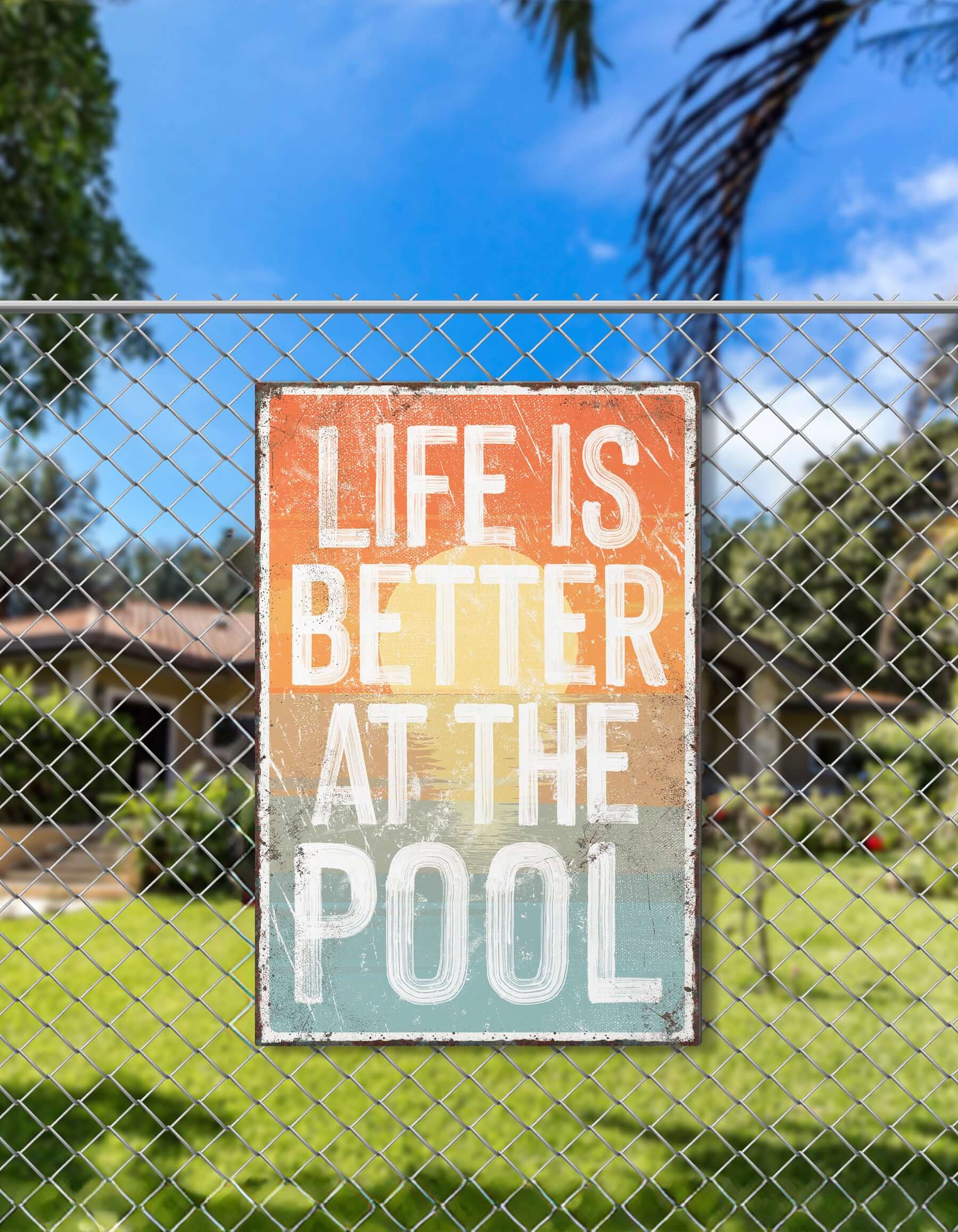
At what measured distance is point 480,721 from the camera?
2.04 metres

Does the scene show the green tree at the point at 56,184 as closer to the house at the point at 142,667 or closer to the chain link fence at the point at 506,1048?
the chain link fence at the point at 506,1048

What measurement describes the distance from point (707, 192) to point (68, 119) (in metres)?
7.89

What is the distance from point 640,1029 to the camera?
6.69ft

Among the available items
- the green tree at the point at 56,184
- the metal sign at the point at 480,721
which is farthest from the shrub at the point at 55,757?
the metal sign at the point at 480,721

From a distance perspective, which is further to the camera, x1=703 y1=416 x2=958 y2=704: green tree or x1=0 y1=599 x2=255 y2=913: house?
x1=0 y1=599 x2=255 y2=913: house

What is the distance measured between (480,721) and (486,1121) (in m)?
2.64

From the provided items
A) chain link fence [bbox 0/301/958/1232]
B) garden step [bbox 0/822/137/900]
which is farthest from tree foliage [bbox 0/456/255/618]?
garden step [bbox 0/822/137/900]

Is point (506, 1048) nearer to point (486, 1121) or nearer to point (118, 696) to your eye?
point (486, 1121)

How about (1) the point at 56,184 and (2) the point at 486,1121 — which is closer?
(2) the point at 486,1121

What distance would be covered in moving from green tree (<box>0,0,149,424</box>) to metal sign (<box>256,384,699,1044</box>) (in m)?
8.84

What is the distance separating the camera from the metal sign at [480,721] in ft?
6.66

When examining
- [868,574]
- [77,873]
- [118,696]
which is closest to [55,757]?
[77,873]

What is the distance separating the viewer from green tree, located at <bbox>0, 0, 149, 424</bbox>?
987cm

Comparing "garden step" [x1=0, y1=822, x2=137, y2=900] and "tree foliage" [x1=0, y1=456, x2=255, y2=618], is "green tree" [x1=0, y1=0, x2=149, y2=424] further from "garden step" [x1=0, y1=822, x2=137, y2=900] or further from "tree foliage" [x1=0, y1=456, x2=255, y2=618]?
"garden step" [x1=0, y1=822, x2=137, y2=900]
